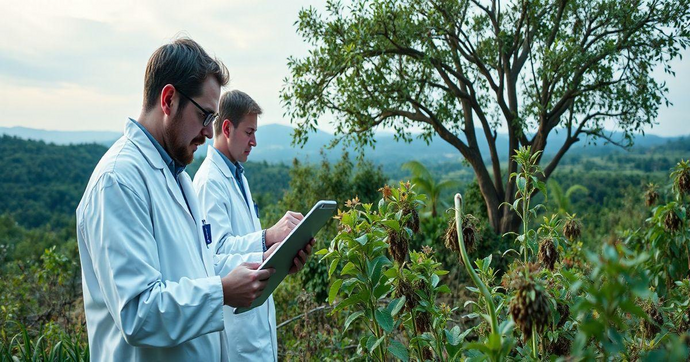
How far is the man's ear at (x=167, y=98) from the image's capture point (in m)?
1.68

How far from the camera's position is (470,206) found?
39.3 feet

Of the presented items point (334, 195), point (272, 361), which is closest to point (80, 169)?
point (334, 195)

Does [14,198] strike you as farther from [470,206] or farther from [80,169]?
[470,206]

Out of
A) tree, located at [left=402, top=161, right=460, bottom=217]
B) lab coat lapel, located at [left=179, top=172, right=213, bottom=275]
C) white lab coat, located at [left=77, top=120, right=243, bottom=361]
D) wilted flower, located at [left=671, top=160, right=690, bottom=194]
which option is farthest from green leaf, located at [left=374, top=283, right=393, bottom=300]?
tree, located at [left=402, top=161, right=460, bottom=217]

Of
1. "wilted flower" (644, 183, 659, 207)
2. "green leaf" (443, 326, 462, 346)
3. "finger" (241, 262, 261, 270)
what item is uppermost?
"wilted flower" (644, 183, 659, 207)

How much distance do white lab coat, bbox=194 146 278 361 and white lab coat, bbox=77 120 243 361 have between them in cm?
62

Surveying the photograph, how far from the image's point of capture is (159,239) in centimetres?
160

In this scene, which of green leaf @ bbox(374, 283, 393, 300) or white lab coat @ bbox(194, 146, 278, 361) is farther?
white lab coat @ bbox(194, 146, 278, 361)

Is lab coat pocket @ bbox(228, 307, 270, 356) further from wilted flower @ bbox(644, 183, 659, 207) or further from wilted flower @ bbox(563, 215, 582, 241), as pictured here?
wilted flower @ bbox(644, 183, 659, 207)

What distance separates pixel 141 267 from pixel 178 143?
0.48 meters

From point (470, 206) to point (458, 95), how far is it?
2675mm

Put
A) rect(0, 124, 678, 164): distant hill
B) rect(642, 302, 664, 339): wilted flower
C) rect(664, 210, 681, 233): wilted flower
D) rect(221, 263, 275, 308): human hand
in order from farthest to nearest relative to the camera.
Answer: rect(0, 124, 678, 164): distant hill < rect(664, 210, 681, 233): wilted flower < rect(642, 302, 664, 339): wilted flower < rect(221, 263, 275, 308): human hand

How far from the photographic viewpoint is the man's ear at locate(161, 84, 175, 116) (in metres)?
1.68

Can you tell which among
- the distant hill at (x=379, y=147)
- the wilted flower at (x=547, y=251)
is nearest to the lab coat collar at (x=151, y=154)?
the wilted flower at (x=547, y=251)
